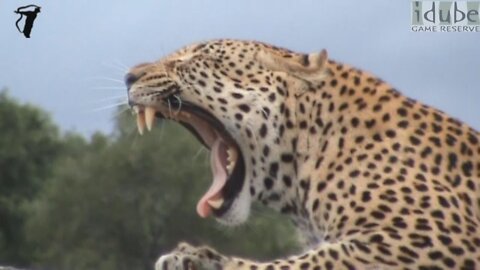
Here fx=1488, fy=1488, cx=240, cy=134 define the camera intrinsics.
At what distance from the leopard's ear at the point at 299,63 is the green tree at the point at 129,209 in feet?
66.9

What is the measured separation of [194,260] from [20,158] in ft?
89.7

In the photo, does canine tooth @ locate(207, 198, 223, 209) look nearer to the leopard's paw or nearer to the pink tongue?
the pink tongue

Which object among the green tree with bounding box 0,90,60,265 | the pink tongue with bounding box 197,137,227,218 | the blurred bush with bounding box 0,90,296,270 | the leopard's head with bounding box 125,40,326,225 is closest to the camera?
the leopard's head with bounding box 125,40,326,225

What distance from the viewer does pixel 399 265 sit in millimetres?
5629

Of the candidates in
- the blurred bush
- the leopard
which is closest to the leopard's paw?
the leopard

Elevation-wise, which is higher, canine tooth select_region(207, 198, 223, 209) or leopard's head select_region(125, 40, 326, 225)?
leopard's head select_region(125, 40, 326, 225)

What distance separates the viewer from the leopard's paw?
18.7 feet

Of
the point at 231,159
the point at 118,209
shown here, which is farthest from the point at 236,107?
the point at 118,209

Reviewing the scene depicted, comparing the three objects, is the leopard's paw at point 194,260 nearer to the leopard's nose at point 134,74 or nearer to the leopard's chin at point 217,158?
the leopard's chin at point 217,158

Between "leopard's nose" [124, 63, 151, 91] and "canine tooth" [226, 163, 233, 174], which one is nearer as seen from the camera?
"canine tooth" [226, 163, 233, 174]

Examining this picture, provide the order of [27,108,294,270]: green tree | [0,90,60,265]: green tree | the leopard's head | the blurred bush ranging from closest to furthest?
1. the leopard's head
2. the blurred bush
3. [27,108,294,270]: green tree
4. [0,90,60,265]: green tree

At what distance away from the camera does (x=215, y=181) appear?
20.7 ft

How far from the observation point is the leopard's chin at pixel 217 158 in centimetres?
622

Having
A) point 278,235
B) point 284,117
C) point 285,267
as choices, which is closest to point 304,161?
point 284,117
